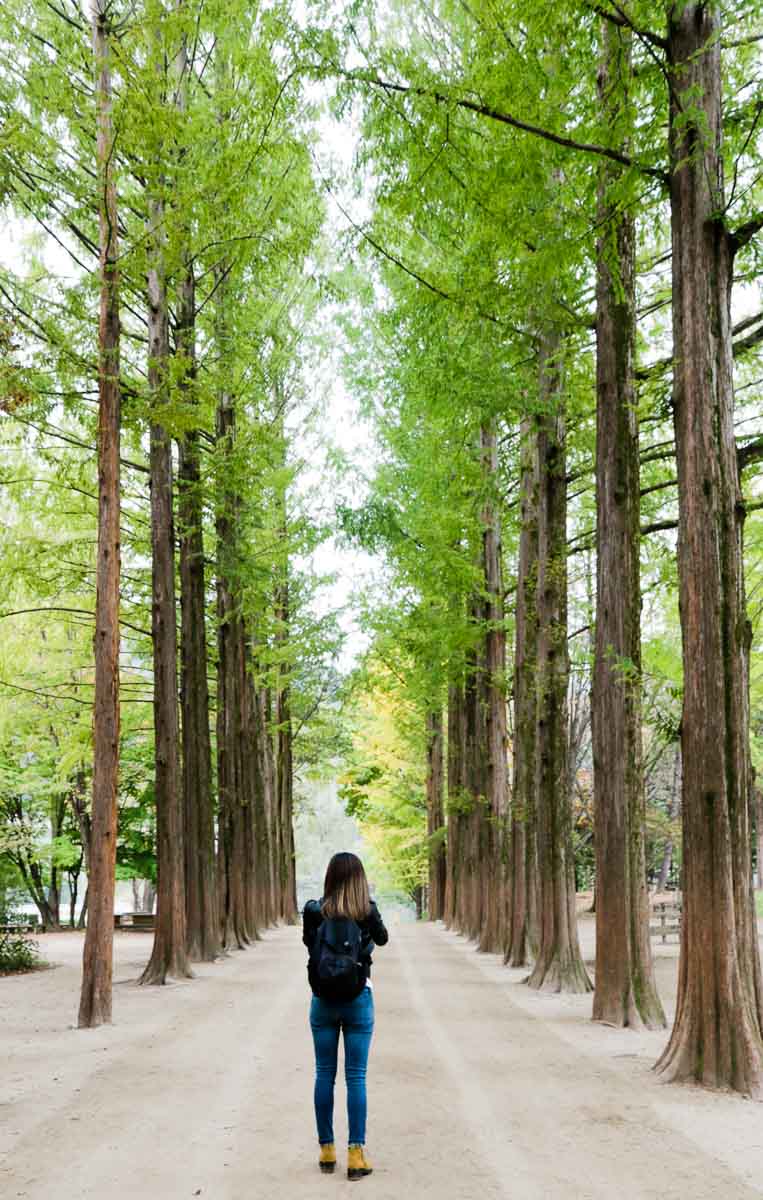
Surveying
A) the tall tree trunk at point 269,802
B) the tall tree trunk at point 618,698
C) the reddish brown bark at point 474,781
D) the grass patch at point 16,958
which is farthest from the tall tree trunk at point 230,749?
the tall tree trunk at point 618,698

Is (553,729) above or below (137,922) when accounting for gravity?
above

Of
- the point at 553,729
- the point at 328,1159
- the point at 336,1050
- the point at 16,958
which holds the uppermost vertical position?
the point at 553,729

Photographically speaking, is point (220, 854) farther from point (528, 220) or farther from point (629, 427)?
point (528, 220)

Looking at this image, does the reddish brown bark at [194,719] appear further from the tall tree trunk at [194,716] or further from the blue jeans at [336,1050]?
the blue jeans at [336,1050]

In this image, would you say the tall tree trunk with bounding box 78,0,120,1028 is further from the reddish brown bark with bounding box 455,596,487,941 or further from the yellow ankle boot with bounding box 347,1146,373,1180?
the reddish brown bark with bounding box 455,596,487,941

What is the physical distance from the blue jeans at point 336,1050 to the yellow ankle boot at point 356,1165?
4.1 inches

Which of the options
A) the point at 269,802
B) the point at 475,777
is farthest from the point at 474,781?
the point at 269,802

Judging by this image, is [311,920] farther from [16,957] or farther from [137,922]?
[137,922]

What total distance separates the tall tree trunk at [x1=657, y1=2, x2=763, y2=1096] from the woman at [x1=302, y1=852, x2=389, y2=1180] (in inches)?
131

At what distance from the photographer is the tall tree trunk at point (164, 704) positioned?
16.5 meters

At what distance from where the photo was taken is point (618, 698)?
12.1m

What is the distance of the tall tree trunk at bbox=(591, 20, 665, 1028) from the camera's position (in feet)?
→ 38.7

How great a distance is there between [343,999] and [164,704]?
11334mm

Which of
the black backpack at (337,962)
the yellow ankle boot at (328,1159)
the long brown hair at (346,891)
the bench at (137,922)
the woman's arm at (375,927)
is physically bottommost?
the bench at (137,922)
